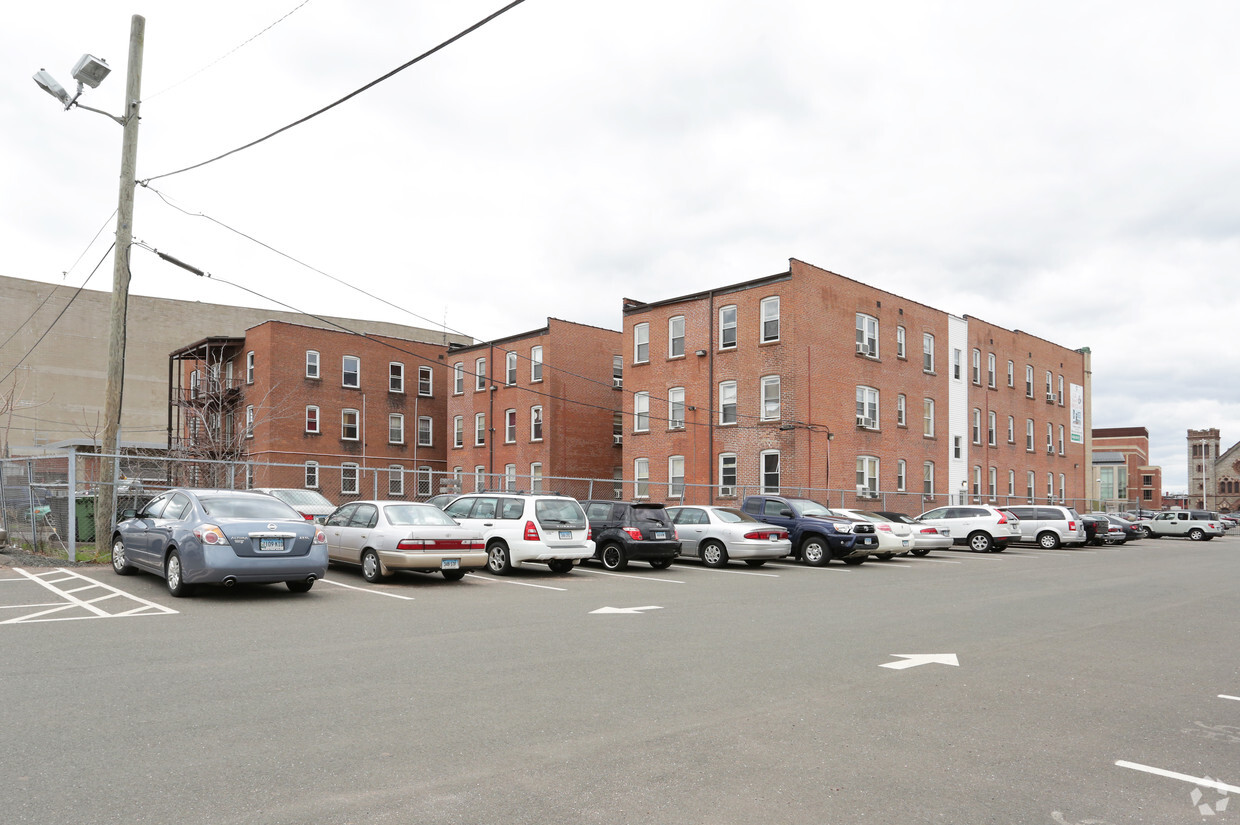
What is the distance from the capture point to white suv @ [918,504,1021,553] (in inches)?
1210

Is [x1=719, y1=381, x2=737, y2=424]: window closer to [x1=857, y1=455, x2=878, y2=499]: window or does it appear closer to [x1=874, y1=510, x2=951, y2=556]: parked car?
[x1=857, y1=455, x2=878, y2=499]: window

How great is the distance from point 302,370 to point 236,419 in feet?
14.7

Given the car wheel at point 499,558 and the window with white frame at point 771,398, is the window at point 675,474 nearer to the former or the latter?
the window with white frame at point 771,398

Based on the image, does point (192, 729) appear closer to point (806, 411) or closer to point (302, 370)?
point (806, 411)

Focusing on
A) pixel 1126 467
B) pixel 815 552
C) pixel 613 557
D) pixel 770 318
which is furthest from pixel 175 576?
pixel 1126 467

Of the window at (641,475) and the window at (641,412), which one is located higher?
the window at (641,412)

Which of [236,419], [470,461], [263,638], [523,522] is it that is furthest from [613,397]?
[263,638]

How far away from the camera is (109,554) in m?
17.6

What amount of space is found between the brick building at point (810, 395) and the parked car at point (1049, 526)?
5527 mm

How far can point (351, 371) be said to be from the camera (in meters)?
50.4

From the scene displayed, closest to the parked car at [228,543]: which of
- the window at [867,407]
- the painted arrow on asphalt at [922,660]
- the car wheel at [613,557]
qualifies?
the car wheel at [613,557]

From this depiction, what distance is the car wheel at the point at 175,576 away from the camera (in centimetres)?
1238

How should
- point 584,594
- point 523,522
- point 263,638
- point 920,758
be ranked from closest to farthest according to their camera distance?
point 920,758 → point 263,638 → point 584,594 → point 523,522

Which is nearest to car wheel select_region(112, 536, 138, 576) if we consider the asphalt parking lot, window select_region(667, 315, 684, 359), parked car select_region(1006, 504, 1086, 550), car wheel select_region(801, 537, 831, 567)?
the asphalt parking lot
